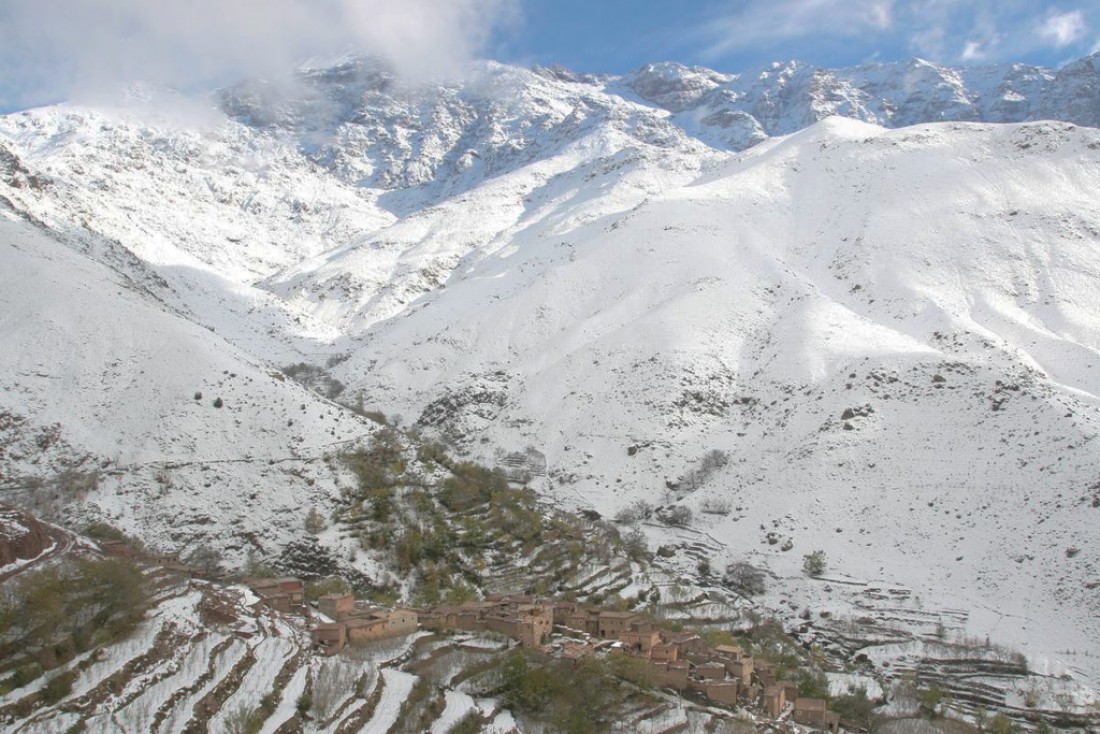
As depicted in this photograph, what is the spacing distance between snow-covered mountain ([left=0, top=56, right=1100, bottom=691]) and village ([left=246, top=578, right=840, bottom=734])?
18437mm

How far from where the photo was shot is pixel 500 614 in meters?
52.7

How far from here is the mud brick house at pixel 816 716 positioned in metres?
49.0

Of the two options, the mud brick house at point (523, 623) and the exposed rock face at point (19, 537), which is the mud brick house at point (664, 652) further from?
the exposed rock face at point (19, 537)

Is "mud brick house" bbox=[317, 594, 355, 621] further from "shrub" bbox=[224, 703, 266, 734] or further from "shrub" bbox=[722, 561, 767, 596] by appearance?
"shrub" bbox=[722, 561, 767, 596]

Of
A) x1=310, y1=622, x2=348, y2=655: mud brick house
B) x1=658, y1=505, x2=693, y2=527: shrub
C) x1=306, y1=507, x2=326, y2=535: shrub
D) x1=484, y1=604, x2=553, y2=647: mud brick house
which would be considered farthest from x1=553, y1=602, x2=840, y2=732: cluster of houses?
x1=658, y1=505, x2=693, y2=527: shrub

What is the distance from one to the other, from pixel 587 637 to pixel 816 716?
1276cm

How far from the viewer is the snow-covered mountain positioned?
241ft


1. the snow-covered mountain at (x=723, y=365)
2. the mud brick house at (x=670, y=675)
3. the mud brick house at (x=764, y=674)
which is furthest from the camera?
the snow-covered mountain at (x=723, y=365)

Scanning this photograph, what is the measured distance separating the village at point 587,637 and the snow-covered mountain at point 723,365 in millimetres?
→ 18437

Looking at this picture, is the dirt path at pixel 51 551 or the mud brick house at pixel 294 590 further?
the mud brick house at pixel 294 590

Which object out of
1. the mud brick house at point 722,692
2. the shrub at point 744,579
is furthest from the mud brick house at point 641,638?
the shrub at point 744,579

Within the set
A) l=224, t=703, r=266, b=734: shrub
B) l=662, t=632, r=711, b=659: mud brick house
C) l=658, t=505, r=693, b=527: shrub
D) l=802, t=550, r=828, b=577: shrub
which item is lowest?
l=224, t=703, r=266, b=734: shrub

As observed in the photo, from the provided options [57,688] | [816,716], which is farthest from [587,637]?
[57,688]

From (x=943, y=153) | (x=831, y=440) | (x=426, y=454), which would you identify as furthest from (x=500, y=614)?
(x=943, y=153)
